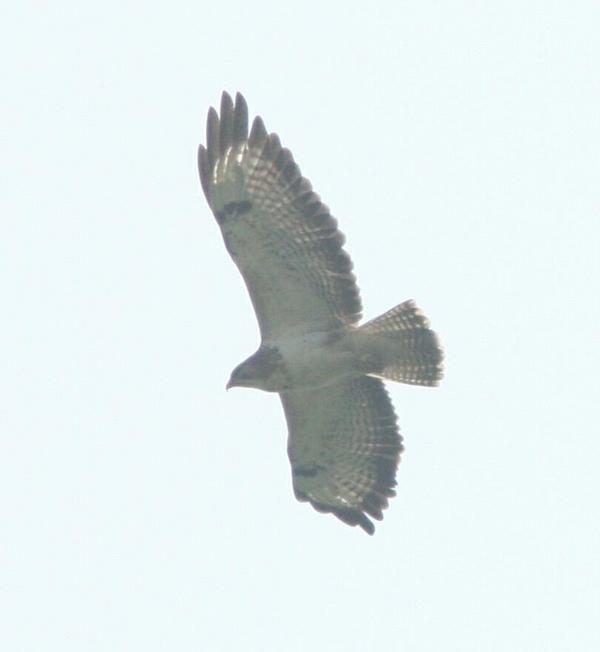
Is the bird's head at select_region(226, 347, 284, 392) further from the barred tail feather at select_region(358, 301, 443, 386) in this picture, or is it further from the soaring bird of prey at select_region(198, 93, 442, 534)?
the barred tail feather at select_region(358, 301, 443, 386)

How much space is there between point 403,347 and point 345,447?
4.00 ft

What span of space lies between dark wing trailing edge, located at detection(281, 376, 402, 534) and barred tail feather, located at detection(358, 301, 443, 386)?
0.87ft

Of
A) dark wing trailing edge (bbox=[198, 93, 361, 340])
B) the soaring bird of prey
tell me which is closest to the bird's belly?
the soaring bird of prey

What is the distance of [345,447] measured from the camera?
17.2 m

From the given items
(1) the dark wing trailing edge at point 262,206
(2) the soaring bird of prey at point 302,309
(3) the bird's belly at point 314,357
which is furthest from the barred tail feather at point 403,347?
(1) the dark wing trailing edge at point 262,206

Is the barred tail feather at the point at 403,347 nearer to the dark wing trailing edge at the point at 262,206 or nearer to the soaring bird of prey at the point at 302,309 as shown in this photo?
the soaring bird of prey at the point at 302,309

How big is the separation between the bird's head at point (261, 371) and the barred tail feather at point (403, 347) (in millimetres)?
733

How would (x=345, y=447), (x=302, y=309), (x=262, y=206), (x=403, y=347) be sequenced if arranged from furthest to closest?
(x=345, y=447)
(x=403, y=347)
(x=302, y=309)
(x=262, y=206)

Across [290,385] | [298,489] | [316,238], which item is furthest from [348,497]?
[316,238]

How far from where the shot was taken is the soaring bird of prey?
1588 cm

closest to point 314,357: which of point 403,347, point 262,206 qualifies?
point 403,347

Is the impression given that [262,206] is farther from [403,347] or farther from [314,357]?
[403,347]

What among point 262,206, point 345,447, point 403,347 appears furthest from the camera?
point 345,447

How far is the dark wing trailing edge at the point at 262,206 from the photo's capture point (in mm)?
15836
